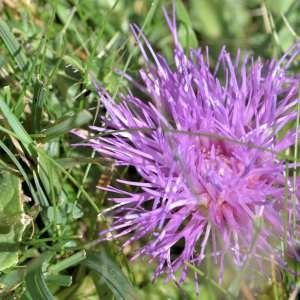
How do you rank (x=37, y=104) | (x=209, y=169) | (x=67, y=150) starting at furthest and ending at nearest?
(x=67, y=150) → (x=37, y=104) → (x=209, y=169)

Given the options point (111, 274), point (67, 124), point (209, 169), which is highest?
point (67, 124)

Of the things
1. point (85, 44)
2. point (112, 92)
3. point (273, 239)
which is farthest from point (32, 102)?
point (273, 239)

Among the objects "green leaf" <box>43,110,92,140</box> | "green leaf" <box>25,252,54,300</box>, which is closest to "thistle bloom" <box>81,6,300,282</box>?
"green leaf" <box>43,110,92,140</box>

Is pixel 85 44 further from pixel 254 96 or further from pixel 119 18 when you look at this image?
pixel 254 96

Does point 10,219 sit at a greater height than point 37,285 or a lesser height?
greater

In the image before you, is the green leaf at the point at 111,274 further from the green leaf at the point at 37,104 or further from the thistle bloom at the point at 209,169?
the green leaf at the point at 37,104

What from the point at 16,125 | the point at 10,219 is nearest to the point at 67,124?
the point at 16,125

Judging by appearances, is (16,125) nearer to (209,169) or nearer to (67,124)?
(67,124)
